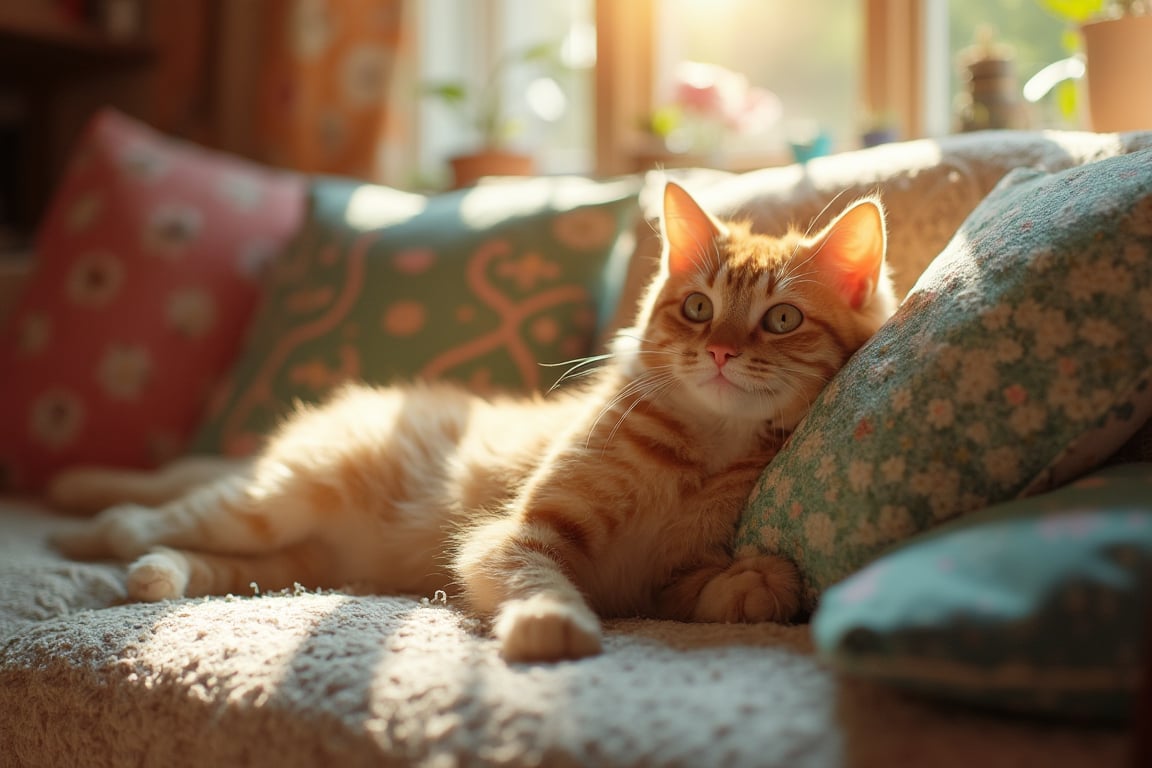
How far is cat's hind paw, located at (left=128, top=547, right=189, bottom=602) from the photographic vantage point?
1.44 metres

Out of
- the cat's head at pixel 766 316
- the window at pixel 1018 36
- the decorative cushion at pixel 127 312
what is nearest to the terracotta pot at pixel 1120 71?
the window at pixel 1018 36

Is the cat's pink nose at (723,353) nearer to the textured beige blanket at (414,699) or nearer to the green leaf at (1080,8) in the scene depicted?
the textured beige blanket at (414,699)

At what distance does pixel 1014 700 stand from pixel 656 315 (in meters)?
0.83

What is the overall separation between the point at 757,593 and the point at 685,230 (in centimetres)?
58

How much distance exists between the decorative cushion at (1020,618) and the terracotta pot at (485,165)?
2.18m

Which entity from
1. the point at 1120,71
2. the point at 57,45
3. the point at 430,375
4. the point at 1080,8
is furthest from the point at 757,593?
the point at 57,45

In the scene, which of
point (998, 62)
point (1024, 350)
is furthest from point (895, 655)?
point (998, 62)

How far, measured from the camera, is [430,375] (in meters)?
2.02

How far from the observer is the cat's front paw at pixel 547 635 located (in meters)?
1.01

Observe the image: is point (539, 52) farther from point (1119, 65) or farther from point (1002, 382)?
point (1002, 382)

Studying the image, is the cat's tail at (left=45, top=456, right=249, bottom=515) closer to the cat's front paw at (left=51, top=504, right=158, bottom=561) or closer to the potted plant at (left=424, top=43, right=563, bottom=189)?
the cat's front paw at (left=51, top=504, right=158, bottom=561)

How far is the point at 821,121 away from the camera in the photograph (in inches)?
107

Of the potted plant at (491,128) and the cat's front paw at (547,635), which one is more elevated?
the potted plant at (491,128)

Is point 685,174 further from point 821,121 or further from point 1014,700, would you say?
point 1014,700
